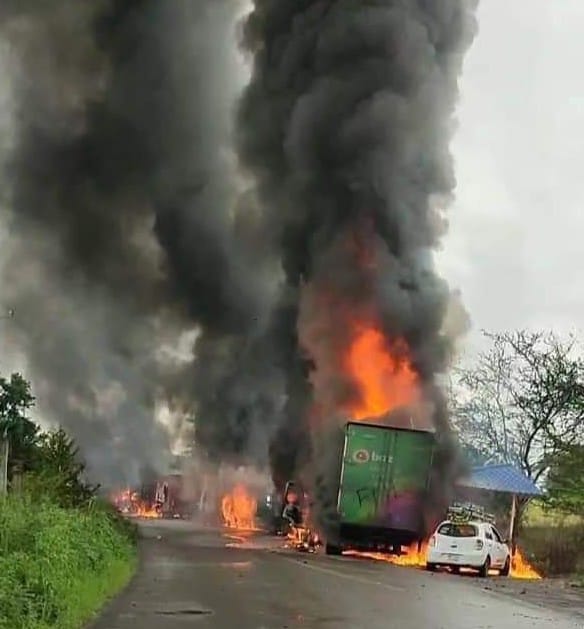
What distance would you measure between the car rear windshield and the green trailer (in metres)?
2.72

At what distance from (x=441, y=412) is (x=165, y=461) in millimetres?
35462

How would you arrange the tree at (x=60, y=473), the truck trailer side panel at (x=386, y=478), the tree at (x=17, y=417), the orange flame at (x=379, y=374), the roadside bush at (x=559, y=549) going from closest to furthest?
the tree at (x=60, y=473) → the truck trailer side panel at (x=386, y=478) → the roadside bush at (x=559, y=549) → the orange flame at (x=379, y=374) → the tree at (x=17, y=417)

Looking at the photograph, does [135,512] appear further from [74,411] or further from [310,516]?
[310,516]

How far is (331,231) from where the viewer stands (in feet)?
111

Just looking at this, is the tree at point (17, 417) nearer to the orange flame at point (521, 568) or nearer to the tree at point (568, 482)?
the orange flame at point (521, 568)

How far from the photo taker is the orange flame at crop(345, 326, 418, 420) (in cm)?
2991

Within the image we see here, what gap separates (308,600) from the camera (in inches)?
544

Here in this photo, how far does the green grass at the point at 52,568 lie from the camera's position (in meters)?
9.52

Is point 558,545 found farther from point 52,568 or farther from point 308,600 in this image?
point 52,568

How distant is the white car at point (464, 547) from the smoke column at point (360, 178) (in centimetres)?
711

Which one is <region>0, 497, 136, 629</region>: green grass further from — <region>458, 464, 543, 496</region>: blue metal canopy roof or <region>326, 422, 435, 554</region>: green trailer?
<region>458, 464, 543, 496</region>: blue metal canopy roof

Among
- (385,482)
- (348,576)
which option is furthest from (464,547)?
(348,576)

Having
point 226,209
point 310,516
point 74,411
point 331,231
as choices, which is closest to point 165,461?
point 74,411

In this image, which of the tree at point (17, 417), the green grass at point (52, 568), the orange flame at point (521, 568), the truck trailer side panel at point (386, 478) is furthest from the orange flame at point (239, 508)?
the green grass at point (52, 568)
